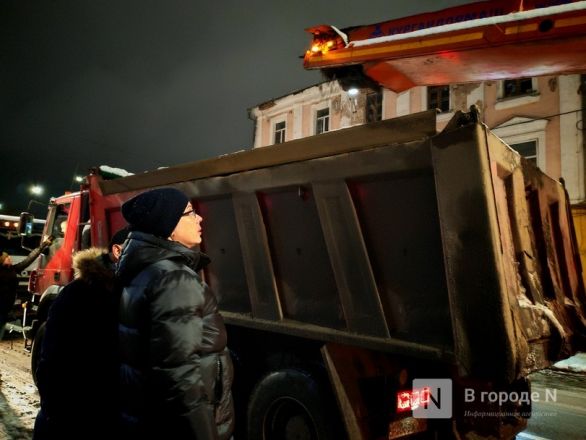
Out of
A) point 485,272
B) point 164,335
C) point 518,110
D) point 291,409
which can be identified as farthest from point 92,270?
point 518,110

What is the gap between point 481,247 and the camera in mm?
2234

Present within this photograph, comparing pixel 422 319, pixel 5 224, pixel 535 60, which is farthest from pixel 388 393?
pixel 5 224

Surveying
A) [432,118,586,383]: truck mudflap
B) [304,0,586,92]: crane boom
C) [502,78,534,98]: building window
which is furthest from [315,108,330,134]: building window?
[432,118,586,383]: truck mudflap

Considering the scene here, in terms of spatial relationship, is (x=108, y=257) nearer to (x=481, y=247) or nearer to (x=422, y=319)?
(x=422, y=319)

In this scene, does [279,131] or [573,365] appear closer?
[573,365]

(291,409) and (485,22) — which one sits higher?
(485,22)

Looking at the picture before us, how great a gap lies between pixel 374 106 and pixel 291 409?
1752 centimetres

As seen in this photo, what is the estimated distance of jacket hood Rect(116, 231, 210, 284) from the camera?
1.86m

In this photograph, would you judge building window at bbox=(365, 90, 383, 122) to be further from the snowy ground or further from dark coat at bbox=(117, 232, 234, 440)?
dark coat at bbox=(117, 232, 234, 440)

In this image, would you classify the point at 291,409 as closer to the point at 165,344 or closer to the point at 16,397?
the point at 165,344

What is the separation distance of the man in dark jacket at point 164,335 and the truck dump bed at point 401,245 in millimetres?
1196

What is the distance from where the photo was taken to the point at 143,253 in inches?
73.5

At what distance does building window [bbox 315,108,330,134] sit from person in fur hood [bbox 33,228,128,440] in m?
19.3

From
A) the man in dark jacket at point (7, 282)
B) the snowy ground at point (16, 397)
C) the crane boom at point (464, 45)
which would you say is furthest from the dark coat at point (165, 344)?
the man in dark jacket at point (7, 282)
